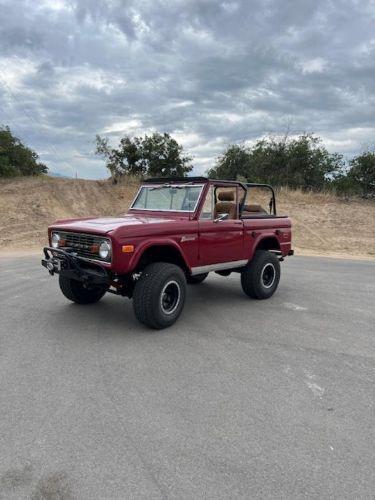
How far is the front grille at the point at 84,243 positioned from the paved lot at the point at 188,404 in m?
0.92

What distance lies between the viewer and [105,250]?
4668mm

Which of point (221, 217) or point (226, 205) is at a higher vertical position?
point (226, 205)

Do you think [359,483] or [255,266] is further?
[255,266]

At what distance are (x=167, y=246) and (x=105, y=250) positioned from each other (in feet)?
2.69

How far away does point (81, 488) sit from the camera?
7.70 feet

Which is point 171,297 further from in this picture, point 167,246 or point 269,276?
point 269,276

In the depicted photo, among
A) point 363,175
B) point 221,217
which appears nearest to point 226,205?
point 221,217

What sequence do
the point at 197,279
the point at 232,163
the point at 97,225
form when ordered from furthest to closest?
1. the point at 232,163
2. the point at 197,279
3. the point at 97,225

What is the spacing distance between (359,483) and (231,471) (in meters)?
0.75

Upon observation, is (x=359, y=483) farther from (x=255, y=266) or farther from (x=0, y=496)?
(x=255, y=266)

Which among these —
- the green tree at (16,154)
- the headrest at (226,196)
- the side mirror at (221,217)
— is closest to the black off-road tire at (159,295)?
the side mirror at (221,217)

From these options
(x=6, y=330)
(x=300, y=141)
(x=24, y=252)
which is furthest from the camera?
(x=300, y=141)

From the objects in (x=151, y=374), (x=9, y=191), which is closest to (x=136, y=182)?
(x=9, y=191)

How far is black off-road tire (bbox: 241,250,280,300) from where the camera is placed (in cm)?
650
